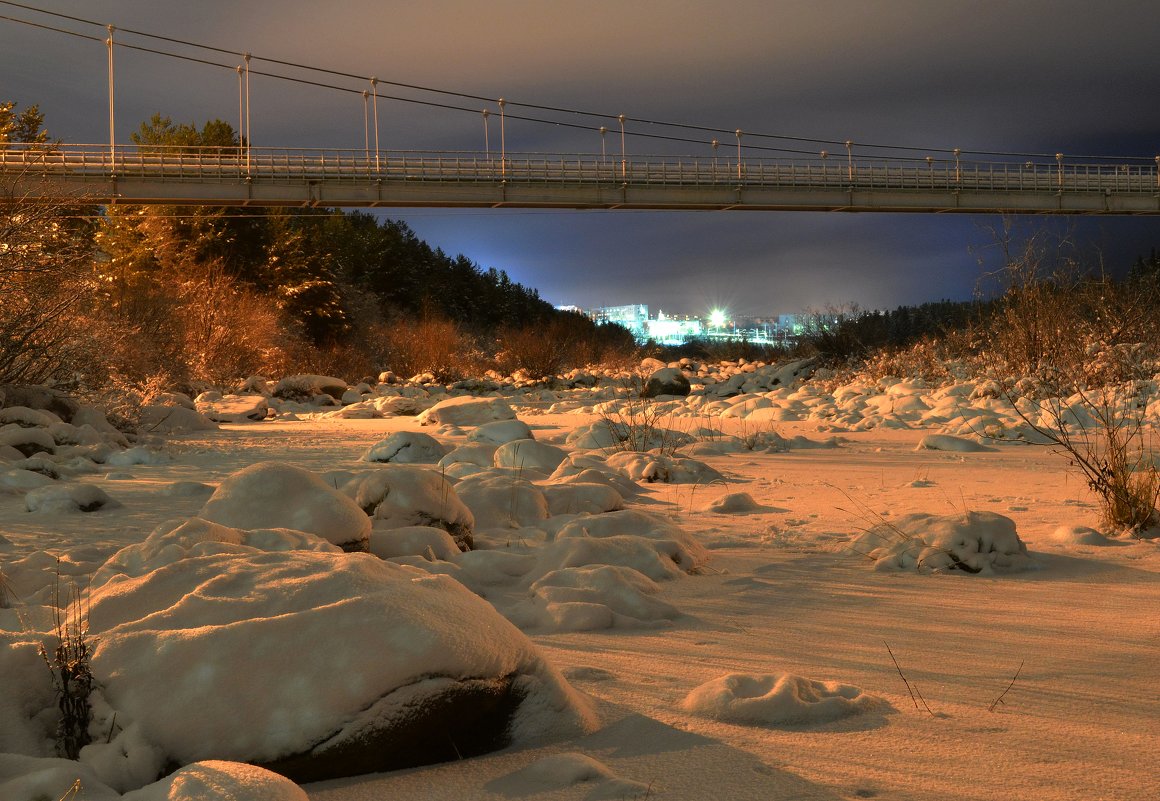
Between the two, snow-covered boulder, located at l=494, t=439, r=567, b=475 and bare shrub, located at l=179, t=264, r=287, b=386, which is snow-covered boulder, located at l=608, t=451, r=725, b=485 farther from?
bare shrub, located at l=179, t=264, r=287, b=386

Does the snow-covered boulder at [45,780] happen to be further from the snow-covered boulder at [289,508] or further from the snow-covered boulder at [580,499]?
the snow-covered boulder at [580,499]

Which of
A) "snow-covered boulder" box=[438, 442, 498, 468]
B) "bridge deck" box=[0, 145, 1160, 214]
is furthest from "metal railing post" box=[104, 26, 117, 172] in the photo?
"snow-covered boulder" box=[438, 442, 498, 468]

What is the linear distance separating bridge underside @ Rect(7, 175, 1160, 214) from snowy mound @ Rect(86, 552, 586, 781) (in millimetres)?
37532

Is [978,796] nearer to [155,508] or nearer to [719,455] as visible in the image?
[155,508]

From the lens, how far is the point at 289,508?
14.8ft

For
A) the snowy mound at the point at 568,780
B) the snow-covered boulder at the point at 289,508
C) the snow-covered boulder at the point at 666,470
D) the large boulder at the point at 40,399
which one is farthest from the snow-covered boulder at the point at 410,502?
the large boulder at the point at 40,399

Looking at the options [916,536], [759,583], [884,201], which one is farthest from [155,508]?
[884,201]

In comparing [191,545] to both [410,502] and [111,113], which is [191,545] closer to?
[410,502]

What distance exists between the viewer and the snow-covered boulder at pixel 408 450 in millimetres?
9422

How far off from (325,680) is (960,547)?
3.55m

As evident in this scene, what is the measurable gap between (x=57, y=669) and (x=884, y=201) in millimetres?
50935

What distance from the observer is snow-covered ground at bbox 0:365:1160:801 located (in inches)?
87.1

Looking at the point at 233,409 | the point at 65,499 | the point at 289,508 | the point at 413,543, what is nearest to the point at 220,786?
the point at 289,508

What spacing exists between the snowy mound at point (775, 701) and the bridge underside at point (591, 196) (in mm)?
38034
